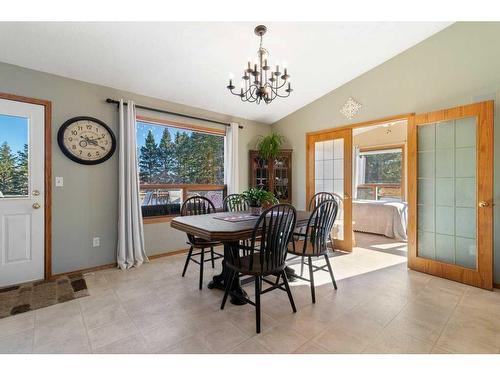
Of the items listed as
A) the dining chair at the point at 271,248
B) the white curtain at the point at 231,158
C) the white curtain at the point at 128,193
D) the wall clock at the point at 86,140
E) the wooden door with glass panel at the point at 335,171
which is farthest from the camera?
the white curtain at the point at 231,158

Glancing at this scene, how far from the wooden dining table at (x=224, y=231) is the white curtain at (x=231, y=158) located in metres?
1.73

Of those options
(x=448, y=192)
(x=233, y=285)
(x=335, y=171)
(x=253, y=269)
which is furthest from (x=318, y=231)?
(x=335, y=171)

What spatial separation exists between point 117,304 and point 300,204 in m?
3.31

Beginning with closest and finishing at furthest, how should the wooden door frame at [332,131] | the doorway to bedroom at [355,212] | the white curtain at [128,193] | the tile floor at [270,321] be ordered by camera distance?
the tile floor at [270,321], the white curtain at [128,193], the wooden door frame at [332,131], the doorway to bedroom at [355,212]

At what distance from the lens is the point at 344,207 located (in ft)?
13.4

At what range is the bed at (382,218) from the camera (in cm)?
481

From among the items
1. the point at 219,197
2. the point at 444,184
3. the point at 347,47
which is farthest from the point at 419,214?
the point at 219,197

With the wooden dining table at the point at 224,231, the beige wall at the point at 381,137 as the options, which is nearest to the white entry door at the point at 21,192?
the wooden dining table at the point at 224,231

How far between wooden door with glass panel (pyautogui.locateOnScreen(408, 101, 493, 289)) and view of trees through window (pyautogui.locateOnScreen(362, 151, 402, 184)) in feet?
12.2

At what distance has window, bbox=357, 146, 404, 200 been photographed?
6477 mm

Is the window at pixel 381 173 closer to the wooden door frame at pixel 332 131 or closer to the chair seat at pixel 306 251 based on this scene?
the wooden door frame at pixel 332 131

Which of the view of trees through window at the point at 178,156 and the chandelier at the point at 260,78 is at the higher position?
the chandelier at the point at 260,78

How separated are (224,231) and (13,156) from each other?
100 inches
